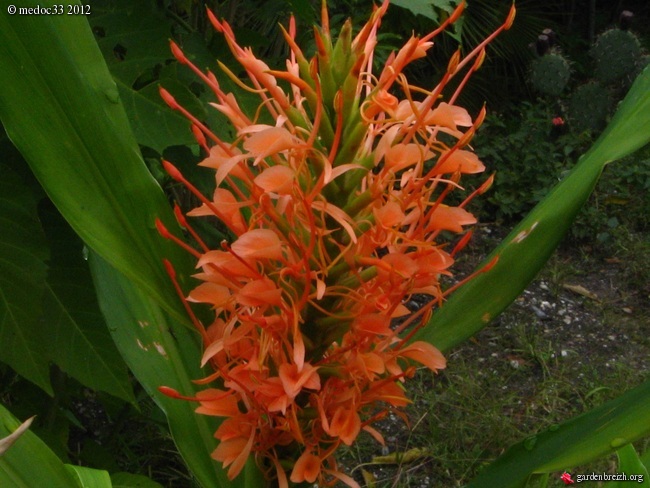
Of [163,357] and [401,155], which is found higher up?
[401,155]

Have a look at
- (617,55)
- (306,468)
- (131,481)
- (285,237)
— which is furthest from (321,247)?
(617,55)

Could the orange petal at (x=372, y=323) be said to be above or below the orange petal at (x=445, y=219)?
below

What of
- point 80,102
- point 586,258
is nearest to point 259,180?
point 80,102

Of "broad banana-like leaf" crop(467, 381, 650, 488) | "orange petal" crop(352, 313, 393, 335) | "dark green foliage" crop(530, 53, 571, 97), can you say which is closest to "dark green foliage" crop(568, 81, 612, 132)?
"dark green foliage" crop(530, 53, 571, 97)

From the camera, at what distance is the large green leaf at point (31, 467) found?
21.1 inches

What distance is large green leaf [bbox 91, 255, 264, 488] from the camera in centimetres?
67

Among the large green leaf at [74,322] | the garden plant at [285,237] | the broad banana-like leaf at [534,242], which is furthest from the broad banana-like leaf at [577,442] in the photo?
the large green leaf at [74,322]

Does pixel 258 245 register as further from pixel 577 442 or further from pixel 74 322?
pixel 74 322

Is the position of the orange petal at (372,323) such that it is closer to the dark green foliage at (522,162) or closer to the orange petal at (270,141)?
the orange petal at (270,141)

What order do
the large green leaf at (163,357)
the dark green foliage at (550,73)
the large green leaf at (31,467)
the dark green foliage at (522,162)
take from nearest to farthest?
the large green leaf at (31,467), the large green leaf at (163,357), the dark green foliage at (522,162), the dark green foliage at (550,73)

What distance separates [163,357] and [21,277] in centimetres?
33

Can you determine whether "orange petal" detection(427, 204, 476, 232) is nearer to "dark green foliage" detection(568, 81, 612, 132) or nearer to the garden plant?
the garden plant

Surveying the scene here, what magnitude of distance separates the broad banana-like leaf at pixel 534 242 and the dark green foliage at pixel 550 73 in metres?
2.99

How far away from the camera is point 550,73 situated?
3615 millimetres
